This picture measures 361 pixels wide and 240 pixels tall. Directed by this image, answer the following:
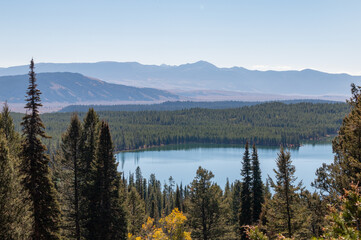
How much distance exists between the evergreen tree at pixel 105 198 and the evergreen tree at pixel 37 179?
506 centimetres

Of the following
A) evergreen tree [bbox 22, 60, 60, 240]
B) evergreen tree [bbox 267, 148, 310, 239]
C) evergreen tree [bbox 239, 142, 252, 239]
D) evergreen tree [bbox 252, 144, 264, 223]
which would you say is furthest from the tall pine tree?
evergreen tree [bbox 252, 144, 264, 223]

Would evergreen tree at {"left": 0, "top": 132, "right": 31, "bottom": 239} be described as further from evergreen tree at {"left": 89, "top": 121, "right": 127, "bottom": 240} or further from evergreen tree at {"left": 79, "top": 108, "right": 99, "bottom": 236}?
evergreen tree at {"left": 79, "top": 108, "right": 99, "bottom": 236}

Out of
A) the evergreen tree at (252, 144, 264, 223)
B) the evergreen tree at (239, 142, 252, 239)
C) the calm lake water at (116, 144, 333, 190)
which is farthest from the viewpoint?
the calm lake water at (116, 144, 333, 190)

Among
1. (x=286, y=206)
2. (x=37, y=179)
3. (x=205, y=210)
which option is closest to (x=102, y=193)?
(x=37, y=179)

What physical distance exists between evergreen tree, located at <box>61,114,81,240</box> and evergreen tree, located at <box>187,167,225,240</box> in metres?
12.5

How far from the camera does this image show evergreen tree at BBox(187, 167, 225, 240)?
3747 centimetres

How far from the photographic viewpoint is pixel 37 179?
24.4 m

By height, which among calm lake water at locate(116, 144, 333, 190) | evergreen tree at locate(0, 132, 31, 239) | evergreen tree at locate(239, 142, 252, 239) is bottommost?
calm lake water at locate(116, 144, 333, 190)

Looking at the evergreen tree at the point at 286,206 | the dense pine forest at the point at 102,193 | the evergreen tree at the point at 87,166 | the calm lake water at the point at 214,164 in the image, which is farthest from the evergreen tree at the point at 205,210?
the calm lake water at the point at 214,164

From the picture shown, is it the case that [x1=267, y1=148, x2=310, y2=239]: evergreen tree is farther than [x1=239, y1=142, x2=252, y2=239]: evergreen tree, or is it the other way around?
[x1=239, y1=142, x2=252, y2=239]: evergreen tree

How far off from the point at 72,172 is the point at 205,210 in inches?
580

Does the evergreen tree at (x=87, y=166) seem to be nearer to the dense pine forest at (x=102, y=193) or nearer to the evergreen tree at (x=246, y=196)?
the dense pine forest at (x=102, y=193)

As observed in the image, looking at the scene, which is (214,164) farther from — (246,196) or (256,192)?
(256,192)

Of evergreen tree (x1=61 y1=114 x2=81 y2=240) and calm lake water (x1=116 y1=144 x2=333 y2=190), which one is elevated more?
evergreen tree (x1=61 y1=114 x2=81 y2=240)
